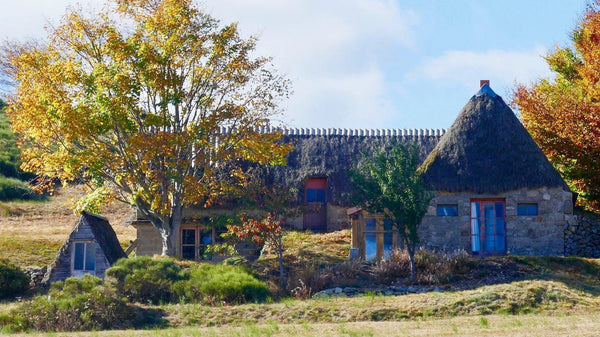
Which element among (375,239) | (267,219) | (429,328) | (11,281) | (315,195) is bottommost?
(429,328)

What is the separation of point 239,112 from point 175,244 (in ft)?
15.4

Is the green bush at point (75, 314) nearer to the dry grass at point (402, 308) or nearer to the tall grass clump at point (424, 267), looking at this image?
the dry grass at point (402, 308)

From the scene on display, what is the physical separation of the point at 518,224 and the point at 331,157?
34.2ft

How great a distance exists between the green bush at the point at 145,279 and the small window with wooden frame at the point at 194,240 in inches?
327

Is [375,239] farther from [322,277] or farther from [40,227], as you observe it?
[40,227]

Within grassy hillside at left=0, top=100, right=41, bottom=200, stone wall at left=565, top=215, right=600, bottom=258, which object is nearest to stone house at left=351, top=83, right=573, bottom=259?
stone wall at left=565, top=215, right=600, bottom=258

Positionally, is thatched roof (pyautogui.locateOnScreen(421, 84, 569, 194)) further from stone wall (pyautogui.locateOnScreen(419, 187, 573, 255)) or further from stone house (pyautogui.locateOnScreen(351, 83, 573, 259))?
stone wall (pyautogui.locateOnScreen(419, 187, 573, 255))

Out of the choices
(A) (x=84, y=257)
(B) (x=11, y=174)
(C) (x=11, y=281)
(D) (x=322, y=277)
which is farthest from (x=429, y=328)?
(B) (x=11, y=174)

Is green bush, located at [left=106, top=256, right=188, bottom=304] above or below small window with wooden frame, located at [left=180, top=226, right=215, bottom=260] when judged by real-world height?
below

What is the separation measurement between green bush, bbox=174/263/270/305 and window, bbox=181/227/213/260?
8.93 metres

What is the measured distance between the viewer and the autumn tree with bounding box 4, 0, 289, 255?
87.8 ft

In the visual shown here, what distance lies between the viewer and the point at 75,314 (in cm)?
1934

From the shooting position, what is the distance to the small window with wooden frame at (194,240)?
32250 millimetres

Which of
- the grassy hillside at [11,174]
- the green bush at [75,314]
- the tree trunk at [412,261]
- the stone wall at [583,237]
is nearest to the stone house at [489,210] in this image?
the stone wall at [583,237]
